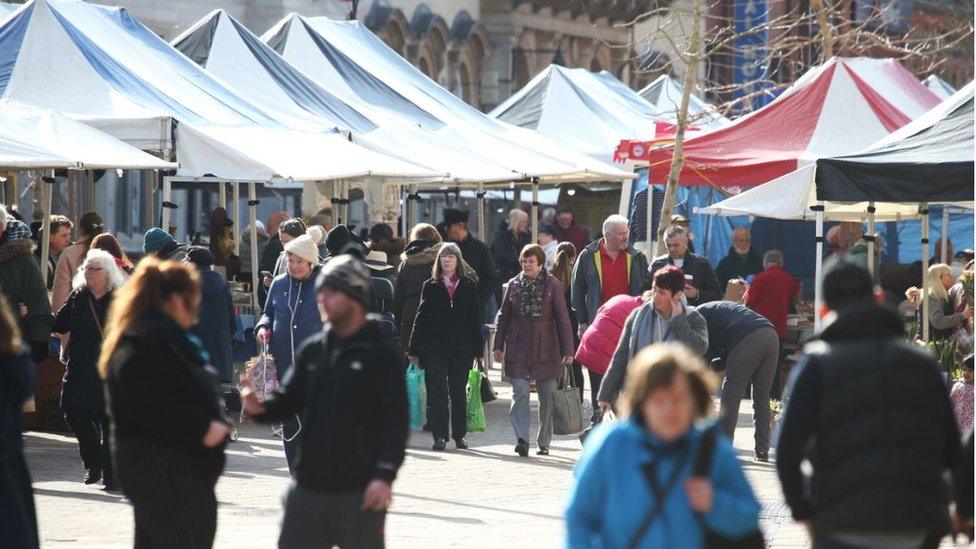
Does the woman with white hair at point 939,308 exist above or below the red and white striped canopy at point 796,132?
below

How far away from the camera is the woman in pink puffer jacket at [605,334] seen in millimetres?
12320

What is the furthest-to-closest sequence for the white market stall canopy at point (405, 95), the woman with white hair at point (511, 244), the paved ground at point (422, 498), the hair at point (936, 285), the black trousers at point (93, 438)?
the woman with white hair at point (511, 244) → the white market stall canopy at point (405, 95) → the hair at point (936, 285) → the black trousers at point (93, 438) → the paved ground at point (422, 498)

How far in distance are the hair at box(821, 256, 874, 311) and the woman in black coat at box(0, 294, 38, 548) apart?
260cm

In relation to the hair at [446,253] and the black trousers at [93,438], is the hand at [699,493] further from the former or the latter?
the hair at [446,253]

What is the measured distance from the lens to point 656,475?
16.3 feet

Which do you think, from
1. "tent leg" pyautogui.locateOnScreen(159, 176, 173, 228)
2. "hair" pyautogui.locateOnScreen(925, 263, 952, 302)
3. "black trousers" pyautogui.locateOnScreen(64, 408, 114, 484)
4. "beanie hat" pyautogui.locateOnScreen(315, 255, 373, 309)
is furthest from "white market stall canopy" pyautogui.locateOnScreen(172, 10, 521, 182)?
"beanie hat" pyautogui.locateOnScreen(315, 255, 373, 309)

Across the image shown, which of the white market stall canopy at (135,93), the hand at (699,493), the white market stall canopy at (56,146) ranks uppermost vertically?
the white market stall canopy at (135,93)

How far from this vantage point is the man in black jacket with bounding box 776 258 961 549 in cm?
547

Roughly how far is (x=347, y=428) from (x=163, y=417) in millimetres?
606

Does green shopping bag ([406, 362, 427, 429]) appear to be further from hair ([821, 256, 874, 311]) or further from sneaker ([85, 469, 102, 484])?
hair ([821, 256, 874, 311])

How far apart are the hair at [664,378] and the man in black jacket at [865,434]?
66cm

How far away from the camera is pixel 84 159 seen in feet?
46.4

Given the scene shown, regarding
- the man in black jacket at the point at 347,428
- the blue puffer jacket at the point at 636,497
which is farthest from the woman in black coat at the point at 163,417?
the blue puffer jacket at the point at 636,497

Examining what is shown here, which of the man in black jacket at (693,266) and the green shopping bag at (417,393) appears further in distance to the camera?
the man in black jacket at (693,266)
